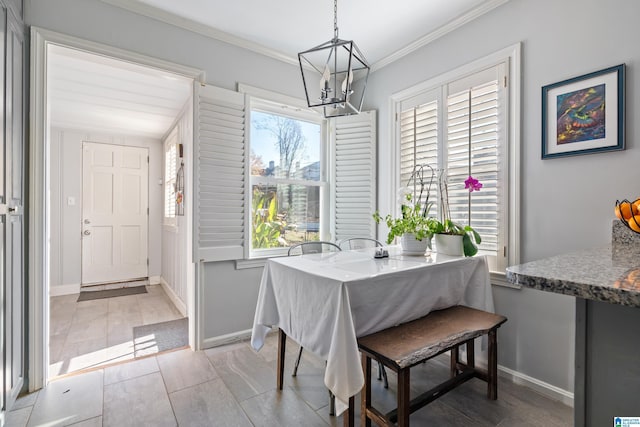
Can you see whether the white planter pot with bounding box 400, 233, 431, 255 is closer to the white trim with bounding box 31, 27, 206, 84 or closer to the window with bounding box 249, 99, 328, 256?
the window with bounding box 249, 99, 328, 256

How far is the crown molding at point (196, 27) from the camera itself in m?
2.21

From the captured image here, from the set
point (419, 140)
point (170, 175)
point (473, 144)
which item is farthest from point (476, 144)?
point (170, 175)

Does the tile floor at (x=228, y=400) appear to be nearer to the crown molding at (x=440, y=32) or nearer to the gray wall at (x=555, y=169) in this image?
the gray wall at (x=555, y=169)

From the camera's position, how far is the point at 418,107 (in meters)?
2.72

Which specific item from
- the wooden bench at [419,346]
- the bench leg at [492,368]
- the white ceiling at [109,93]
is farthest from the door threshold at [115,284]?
the bench leg at [492,368]

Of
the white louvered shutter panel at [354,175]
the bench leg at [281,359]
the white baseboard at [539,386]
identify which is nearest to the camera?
the white baseboard at [539,386]

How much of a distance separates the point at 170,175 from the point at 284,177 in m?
2.12

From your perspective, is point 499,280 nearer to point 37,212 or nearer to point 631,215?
point 631,215

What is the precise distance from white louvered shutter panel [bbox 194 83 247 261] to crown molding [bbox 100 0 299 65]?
0.45 metres

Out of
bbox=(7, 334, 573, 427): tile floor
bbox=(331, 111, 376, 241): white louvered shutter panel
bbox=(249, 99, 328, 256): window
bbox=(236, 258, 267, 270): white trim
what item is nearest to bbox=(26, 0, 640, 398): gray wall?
bbox=(236, 258, 267, 270): white trim

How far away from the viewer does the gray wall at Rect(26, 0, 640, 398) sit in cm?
167

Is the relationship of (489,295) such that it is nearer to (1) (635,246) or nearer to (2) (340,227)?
(1) (635,246)

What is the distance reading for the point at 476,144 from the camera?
227cm

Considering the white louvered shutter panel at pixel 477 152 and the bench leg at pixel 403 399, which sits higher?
the white louvered shutter panel at pixel 477 152
